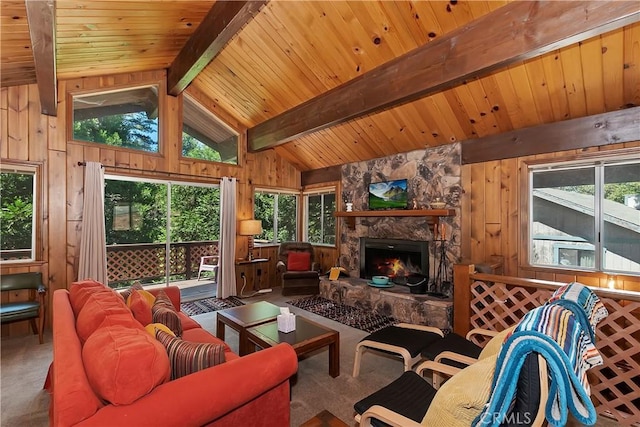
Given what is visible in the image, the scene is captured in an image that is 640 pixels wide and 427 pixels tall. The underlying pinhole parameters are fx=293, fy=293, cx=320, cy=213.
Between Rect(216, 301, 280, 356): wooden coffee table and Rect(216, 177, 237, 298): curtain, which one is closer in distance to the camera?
Rect(216, 301, 280, 356): wooden coffee table

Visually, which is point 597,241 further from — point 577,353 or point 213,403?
point 213,403

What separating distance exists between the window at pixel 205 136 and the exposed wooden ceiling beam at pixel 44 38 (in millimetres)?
2034

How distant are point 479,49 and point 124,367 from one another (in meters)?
3.19

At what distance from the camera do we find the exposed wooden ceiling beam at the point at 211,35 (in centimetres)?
278

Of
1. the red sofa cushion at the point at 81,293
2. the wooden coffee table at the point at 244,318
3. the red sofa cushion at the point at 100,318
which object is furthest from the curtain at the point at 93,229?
the red sofa cushion at the point at 100,318

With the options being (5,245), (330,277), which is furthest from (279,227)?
(5,245)

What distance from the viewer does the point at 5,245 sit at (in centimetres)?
374

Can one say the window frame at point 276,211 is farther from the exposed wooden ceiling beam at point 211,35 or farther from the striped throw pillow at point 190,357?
the striped throw pillow at point 190,357

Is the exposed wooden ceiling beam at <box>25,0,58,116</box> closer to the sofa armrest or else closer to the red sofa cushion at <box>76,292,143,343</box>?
the red sofa cushion at <box>76,292,143,343</box>

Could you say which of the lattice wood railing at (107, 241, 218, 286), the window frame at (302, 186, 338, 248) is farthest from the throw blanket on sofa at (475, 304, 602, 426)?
the lattice wood railing at (107, 241, 218, 286)

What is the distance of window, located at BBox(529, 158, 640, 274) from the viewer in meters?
3.12

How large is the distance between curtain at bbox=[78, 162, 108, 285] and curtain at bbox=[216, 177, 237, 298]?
1.74 m

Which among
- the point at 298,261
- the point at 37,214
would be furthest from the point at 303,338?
the point at 37,214

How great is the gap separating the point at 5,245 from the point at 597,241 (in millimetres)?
7139
